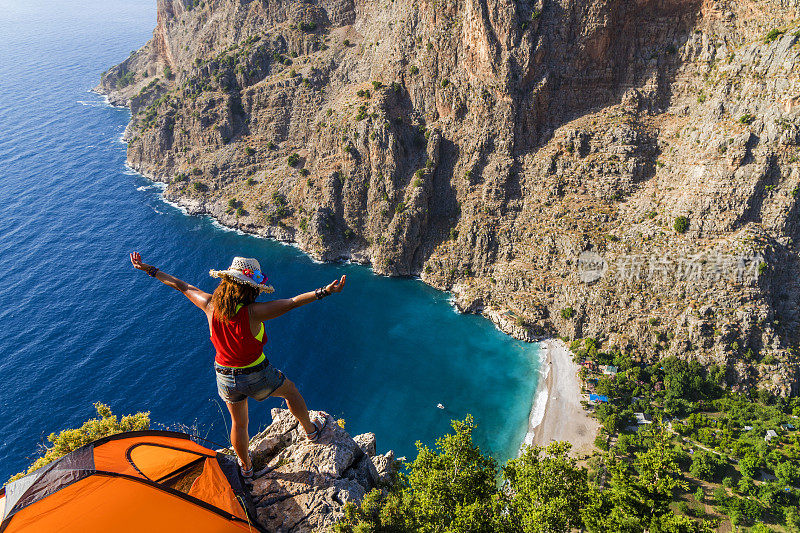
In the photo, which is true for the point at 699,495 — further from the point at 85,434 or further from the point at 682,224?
the point at 85,434

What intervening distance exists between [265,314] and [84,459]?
6.71 m

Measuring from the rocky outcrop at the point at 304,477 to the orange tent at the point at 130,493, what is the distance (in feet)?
4.33

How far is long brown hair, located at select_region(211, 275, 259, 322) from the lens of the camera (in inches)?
455

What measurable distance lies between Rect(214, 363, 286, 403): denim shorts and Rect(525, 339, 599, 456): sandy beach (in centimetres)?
4666

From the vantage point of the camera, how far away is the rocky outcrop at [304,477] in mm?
14070

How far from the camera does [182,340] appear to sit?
2621 inches

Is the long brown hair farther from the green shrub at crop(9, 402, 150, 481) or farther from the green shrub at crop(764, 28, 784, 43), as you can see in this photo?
the green shrub at crop(764, 28, 784, 43)

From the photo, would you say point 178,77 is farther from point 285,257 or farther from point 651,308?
point 651,308

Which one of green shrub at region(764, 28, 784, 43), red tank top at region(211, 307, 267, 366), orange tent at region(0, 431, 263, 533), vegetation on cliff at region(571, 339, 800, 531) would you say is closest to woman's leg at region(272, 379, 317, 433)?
red tank top at region(211, 307, 267, 366)

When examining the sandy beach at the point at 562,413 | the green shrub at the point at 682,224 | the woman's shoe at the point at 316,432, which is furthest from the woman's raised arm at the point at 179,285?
the green shrub at the point at 682,224

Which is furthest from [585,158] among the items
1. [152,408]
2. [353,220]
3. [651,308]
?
[152,408]

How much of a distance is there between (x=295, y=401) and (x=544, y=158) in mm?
68706

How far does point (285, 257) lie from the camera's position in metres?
85.2

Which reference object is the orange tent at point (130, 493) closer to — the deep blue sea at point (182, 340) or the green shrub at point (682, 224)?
the deep blue sea at point (182, 340)
